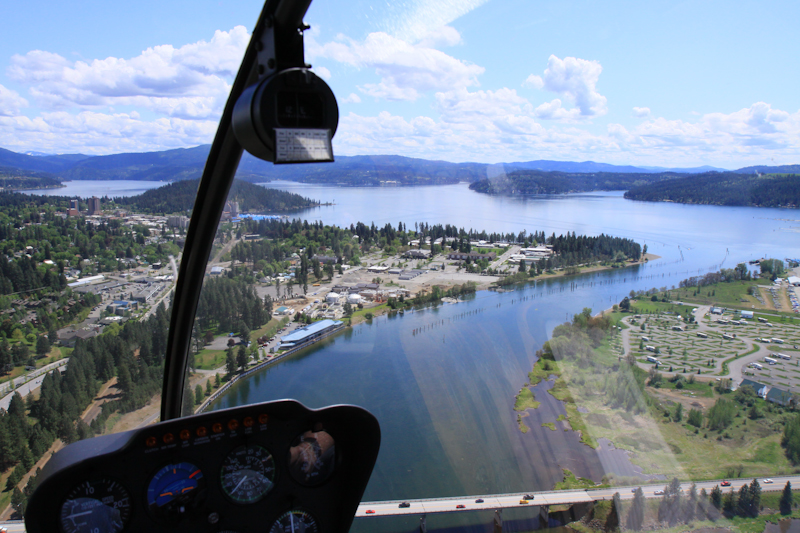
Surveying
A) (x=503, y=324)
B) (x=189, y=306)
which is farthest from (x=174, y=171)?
(x=503, y=324)

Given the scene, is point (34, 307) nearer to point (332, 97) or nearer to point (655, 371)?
point (332, 97)

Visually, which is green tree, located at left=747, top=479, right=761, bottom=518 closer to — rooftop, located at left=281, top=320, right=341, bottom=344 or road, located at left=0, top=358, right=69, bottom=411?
rooftop, located at left=281, top=320, right=341, bottom=344

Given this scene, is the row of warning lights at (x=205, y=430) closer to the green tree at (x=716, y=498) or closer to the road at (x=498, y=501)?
the road at (x=498, y=501)

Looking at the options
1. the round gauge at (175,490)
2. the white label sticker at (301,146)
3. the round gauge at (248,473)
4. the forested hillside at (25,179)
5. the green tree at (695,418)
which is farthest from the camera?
the forested hillside at (25,179)

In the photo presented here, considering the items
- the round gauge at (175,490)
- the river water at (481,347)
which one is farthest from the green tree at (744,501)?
the round gauge at (175,490)

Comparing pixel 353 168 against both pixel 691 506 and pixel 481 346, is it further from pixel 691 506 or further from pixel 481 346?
pixel 691 506
